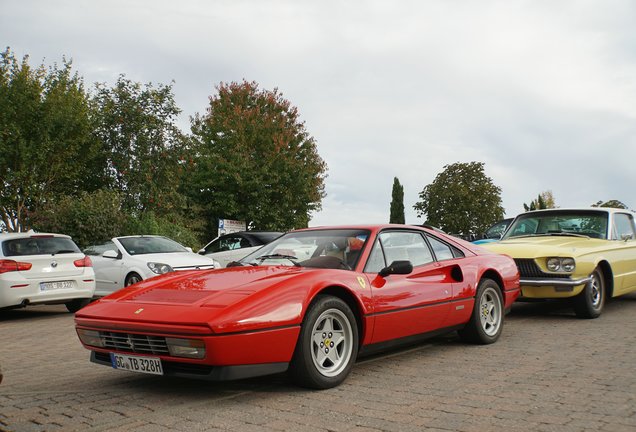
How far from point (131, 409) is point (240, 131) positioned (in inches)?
1249

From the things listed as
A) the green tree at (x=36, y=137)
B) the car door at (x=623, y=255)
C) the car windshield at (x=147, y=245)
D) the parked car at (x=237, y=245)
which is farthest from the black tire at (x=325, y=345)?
the green tree at (x=36, y=137)

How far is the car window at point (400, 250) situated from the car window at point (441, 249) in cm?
12

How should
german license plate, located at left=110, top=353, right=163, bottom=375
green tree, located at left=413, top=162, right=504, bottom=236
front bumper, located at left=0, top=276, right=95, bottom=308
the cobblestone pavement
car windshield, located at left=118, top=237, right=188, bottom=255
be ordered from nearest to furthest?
the cobblestone pavement < german license plate, located at left=110, top=353, right=163, bottom=375 < front bumper, located at left=0, top=276, right=95, bottom=308 < car windshield, located at left=118, top=237, right=188, bottom=255 < green tree, located at left=413, top=162, right=504, bottom=236

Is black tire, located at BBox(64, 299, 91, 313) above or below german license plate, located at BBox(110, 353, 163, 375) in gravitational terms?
below

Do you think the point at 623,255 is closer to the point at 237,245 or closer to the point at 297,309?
the point at 297,309

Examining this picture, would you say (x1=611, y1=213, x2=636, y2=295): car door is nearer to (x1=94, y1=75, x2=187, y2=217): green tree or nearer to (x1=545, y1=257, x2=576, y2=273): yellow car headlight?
(x1=545, y1=257, x2=576, y2=273): yellow car headlight

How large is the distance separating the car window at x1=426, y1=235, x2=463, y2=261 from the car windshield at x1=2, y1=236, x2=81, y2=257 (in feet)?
24.6

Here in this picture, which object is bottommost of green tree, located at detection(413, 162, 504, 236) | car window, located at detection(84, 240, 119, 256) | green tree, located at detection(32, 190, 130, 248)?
car window, located at detection(84, 240, 119, 256)

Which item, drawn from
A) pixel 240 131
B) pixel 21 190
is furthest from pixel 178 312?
pixel 240 131

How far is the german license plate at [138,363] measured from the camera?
4297mm

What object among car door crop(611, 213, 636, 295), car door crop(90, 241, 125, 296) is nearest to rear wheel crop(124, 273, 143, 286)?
car door crop(90, 241, 125, 296)

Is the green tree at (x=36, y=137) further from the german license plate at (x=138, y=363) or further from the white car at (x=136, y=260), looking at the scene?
the german license plate at (x=138, y=363)

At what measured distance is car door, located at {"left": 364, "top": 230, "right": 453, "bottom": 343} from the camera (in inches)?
205

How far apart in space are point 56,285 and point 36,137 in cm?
1258
